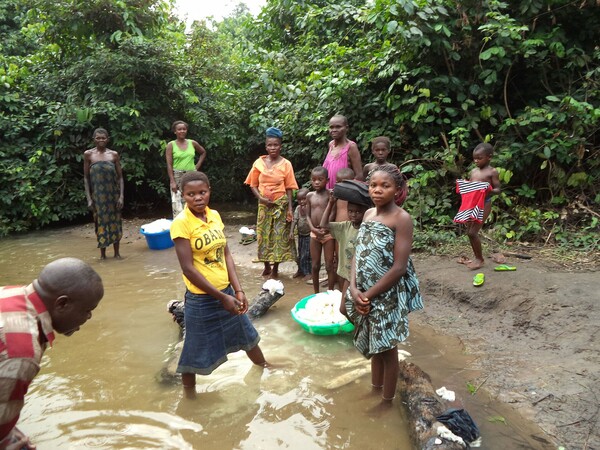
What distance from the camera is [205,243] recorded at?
2926 mm

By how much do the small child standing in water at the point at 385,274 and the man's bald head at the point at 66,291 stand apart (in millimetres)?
1620

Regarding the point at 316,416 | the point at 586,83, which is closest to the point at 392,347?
the point at 316,416

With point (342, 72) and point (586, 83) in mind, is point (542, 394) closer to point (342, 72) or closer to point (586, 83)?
point (586, 83)

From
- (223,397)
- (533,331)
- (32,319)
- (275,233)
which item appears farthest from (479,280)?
(32,319)

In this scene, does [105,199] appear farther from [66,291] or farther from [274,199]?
[66,291]

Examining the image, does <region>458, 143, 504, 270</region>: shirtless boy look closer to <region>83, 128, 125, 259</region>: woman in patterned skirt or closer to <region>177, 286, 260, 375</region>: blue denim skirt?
<region>177, 286, 260, 375</region>: blue denim skirt

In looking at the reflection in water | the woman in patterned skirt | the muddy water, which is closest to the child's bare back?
the muddy water

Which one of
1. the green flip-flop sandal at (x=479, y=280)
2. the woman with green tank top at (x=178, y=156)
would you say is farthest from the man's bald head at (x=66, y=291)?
the woman with green tank top at (x=178, y=156)

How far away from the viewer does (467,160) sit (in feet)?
21.7

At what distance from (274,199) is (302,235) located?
62cm

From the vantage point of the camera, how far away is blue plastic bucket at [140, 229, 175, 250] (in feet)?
23.6

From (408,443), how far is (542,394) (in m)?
1.06

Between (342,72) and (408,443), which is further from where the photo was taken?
(342,72)

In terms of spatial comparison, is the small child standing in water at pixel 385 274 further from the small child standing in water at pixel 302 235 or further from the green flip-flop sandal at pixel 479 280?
the small child standing in water at pixel 302 235
